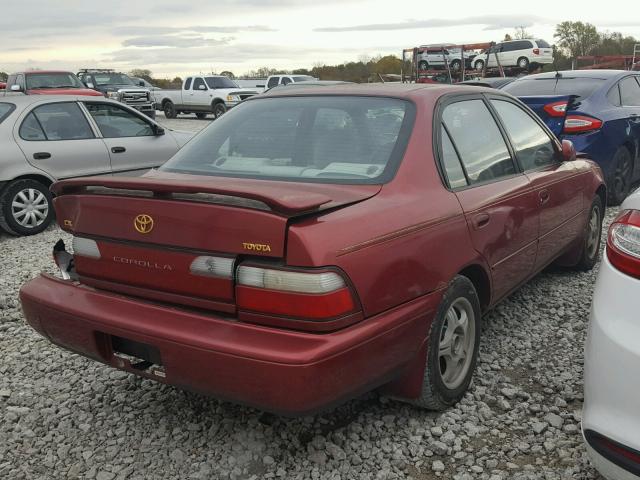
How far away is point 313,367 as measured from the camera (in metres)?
2.20

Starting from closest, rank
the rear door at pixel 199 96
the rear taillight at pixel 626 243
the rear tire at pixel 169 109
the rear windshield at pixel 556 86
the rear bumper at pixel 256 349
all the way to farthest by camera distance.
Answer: the rear taillight at pixel 626 243 < the rear bumper at pixel 256 349 < the rear windshield at pixel 556 86 < the rear door at pixel 199 96 < the rear tire at pixel 169 109

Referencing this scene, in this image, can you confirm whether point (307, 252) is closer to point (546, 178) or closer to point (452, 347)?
point (452, 347)

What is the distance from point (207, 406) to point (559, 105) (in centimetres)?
537

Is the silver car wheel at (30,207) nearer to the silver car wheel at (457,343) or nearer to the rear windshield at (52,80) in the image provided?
the silver car wheel at (457,343)

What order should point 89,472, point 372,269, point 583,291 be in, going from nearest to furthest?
1. point 372,269
2. point 89,472
3. point 583,291

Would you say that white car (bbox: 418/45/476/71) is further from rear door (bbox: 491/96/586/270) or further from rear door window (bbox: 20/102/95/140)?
rear door (bbox: 491/96/586/270)

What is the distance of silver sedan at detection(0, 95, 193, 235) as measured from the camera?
6875mm

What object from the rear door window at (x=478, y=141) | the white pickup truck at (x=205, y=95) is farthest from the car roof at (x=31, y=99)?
the white pickup truck at (x=205, y=95)

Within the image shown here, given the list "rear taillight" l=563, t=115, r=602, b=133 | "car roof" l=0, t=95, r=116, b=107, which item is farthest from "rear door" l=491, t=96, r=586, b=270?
"car roof" l=0, t=95, r=116, b=107

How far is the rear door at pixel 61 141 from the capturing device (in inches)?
278

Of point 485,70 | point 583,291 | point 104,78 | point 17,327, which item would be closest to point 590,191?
point 583,291

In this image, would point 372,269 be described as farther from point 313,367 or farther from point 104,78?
point 104,78

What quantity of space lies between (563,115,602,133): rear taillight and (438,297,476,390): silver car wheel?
15.3 feet

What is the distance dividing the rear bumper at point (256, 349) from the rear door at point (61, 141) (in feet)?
16.0
